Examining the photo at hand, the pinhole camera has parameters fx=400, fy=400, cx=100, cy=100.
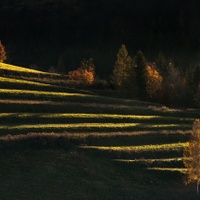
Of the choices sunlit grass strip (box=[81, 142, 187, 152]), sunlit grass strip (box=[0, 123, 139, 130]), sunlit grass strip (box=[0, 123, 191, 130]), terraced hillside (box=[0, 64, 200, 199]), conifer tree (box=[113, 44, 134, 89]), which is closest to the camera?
terraced hillside (box=[0, 64, 200, 199])

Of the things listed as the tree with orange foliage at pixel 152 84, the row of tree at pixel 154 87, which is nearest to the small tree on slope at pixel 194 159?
the row of tree at pixel 154 87

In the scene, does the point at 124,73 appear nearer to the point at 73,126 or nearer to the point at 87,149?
the point at 73,126

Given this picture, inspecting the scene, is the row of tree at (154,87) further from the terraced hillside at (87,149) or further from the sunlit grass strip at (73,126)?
the sunlit grass strip at (73,126)

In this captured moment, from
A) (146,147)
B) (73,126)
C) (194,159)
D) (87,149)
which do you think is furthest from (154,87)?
(194,159)

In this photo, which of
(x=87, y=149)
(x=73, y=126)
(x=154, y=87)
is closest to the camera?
(x=87, y=149)

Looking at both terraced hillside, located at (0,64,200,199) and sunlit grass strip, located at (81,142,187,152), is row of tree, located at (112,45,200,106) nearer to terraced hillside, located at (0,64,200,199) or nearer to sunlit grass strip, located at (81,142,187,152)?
terraced hillside, located at (0,64,200,199)

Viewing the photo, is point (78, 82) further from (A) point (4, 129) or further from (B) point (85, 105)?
(A) point (4, 129)

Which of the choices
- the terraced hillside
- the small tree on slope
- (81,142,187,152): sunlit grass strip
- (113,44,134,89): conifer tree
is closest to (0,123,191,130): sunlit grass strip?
the terraced hillside
